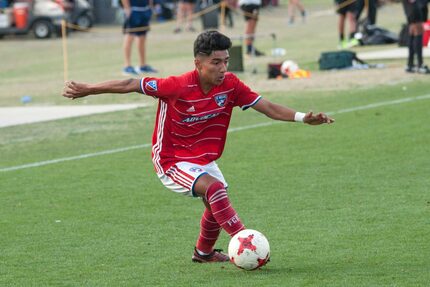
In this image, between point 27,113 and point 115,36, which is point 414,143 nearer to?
point 27,113

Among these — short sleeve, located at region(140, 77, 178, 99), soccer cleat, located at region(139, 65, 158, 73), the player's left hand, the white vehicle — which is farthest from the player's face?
the white vehicle

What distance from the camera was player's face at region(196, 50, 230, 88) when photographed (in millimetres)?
6887

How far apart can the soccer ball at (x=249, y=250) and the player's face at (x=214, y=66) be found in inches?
40.0

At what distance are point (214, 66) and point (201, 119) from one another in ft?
1.30

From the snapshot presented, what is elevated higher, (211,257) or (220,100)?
(220,100)

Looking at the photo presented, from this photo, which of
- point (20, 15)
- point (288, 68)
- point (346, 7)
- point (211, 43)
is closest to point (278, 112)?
point (211, 43)

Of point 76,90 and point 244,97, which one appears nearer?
point 76,90

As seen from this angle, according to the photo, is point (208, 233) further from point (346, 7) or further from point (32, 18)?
point (32, 18)

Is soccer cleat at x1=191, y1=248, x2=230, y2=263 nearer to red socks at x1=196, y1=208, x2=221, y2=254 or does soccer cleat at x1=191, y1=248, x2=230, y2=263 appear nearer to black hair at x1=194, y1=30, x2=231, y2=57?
red socks at x1=196, y1=208, x2=221, y2=254

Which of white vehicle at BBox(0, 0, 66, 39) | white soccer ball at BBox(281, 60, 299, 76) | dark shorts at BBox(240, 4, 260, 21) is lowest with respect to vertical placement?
white vehicle at BBox(0, 0, 66, 39)

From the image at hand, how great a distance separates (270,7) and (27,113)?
30083mm

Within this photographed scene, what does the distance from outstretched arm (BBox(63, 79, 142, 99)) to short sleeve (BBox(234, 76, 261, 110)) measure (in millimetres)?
672

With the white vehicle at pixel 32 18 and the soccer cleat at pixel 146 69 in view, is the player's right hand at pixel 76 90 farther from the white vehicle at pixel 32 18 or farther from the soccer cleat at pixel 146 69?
the white vehicle at pixel 32 18

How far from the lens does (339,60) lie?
66.3ft
